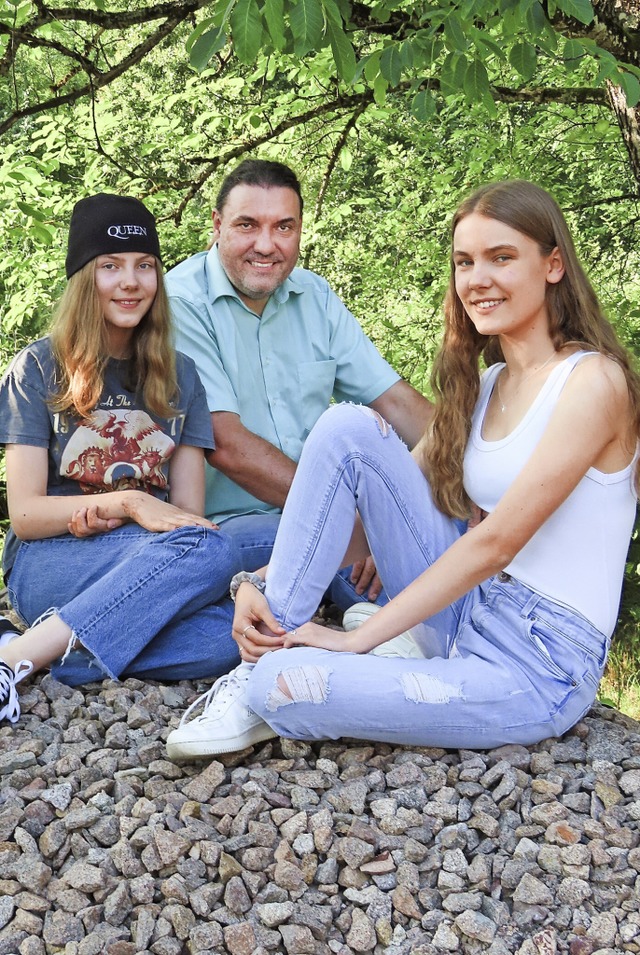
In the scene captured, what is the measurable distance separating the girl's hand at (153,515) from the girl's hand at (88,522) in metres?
0.07

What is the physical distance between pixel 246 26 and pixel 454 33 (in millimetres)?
703

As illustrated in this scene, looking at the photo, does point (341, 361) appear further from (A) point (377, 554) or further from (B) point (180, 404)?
(A) point (377, 554)

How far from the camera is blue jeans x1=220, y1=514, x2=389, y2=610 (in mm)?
3529

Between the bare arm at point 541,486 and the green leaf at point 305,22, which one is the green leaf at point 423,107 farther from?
the bare arm at point 541,486

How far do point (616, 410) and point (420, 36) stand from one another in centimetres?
153

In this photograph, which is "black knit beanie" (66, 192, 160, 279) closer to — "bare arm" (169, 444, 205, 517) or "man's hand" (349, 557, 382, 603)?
"bare arm" (169, 444, 205, 517)

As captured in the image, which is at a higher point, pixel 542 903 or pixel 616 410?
pixel 616 410

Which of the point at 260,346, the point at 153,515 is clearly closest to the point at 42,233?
the point at 260,346

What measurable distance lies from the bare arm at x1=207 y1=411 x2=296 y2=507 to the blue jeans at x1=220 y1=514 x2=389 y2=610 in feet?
0.44

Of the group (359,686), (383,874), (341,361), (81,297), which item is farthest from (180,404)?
(383,874)

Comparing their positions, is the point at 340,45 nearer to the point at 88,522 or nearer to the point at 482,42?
the point at 482,42

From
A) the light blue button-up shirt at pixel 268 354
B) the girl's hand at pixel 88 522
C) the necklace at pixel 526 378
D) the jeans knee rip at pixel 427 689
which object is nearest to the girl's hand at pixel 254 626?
the jeans knee rip at pixel 427 689

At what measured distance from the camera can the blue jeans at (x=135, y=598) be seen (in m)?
3.04

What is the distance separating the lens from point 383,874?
7.20ft
